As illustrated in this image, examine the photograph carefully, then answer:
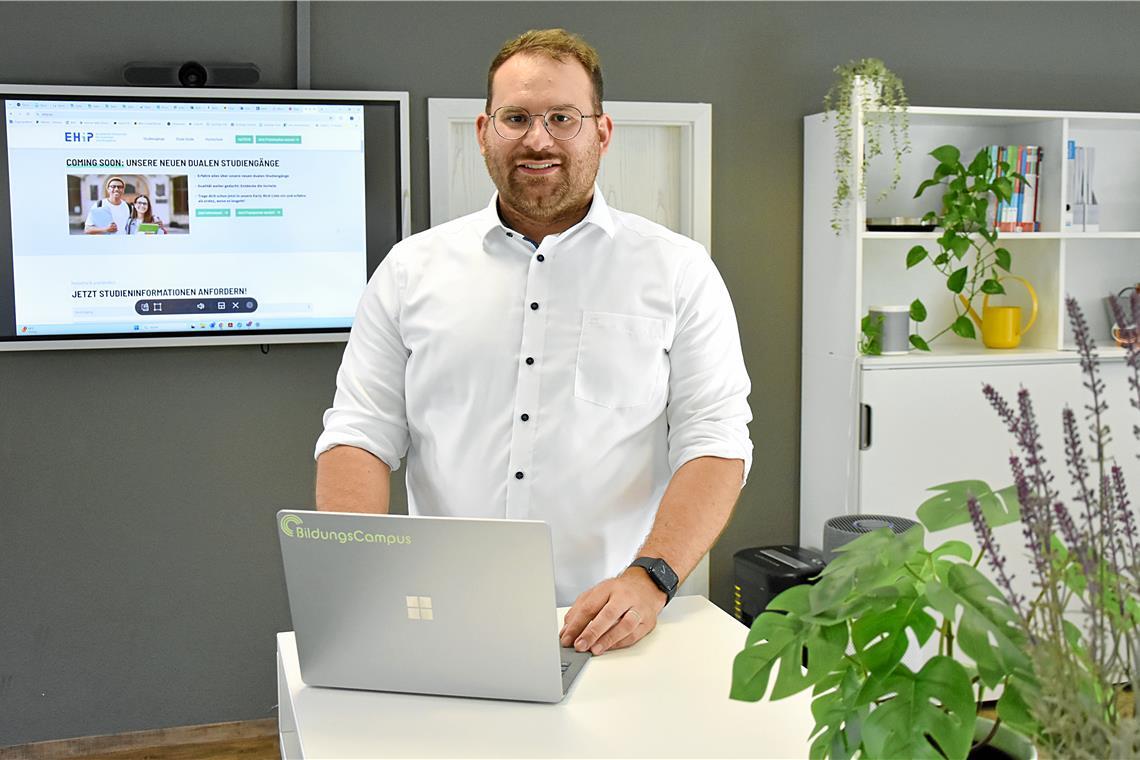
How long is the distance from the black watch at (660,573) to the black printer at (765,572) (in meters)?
1.93

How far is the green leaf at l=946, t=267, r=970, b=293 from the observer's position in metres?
4.04

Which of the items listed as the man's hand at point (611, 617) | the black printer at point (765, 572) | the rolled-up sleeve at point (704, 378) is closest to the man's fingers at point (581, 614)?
the man's hand at point (611, 617)

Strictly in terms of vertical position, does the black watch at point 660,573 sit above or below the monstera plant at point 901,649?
below

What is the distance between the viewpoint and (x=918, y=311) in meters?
4.00

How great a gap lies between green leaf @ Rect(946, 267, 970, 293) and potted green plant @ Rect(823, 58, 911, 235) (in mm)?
376

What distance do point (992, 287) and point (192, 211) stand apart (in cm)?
266

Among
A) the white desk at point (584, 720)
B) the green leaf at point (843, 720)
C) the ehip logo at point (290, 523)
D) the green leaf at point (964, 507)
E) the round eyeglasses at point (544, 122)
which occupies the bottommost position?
the white desk at point (584, 720)

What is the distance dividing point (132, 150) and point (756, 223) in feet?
6.78

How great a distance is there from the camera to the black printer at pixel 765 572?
3789 millimetres

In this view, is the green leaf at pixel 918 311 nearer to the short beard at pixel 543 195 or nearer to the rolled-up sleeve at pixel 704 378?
the rolled-up sleeve at pixel 704 378

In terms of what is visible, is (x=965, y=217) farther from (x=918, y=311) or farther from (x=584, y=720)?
(x=584, y=720)

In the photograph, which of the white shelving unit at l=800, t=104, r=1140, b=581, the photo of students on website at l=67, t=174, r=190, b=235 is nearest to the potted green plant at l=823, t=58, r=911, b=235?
the white shelving unit at l=800, t=104, r=1140, b=581

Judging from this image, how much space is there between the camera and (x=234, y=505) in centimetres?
378

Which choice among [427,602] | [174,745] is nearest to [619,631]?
[427,602]
